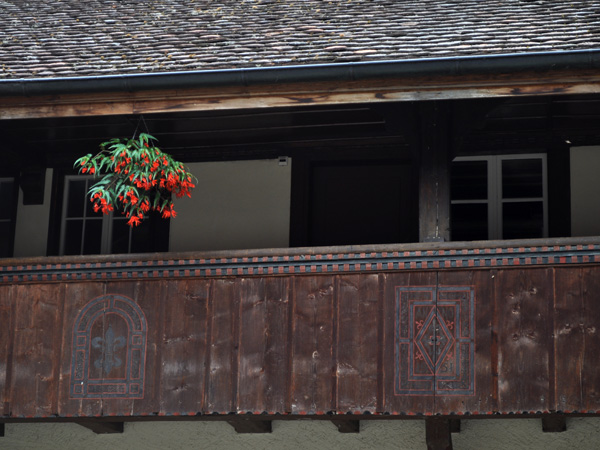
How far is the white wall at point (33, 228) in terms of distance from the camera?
504 inches

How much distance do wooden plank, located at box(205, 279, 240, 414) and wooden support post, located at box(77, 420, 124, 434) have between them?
1.08 metres

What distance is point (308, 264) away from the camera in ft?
35.0

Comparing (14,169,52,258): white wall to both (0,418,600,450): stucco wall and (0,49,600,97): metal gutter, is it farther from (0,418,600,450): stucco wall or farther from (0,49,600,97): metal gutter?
(0,49,600,97): metal gutter

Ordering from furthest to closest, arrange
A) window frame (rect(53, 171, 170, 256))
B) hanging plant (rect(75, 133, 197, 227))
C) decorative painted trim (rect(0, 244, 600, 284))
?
window frame (rect(53, 171, 170, 256))
hanging plant (rect(75, 133, 197, 227))
decorative painted trim (rect(0, 244, 600, 284))

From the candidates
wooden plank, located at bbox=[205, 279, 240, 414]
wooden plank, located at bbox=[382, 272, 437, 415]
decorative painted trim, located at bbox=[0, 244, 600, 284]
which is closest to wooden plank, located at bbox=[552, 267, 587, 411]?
decorative painted trim, located at bbox=[0, 244, 600, 284]

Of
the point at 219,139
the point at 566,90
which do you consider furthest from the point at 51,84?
the point at 566,90

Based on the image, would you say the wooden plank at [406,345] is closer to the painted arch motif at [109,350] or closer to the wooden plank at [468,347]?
the wooden plank at [468,347]

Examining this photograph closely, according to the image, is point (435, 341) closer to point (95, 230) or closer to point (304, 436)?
point (304, 436)

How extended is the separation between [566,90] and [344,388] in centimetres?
266

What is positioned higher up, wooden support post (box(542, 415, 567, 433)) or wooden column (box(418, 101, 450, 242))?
wooden column (box(418, 101, 450, 242))

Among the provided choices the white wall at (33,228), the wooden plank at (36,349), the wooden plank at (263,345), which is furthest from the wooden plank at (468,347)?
the white wall at (33,228)

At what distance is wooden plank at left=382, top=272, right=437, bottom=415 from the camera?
33.9ft

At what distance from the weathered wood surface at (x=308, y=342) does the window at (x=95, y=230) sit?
151cm

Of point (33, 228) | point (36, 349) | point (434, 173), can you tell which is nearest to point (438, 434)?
point (434, 173)
